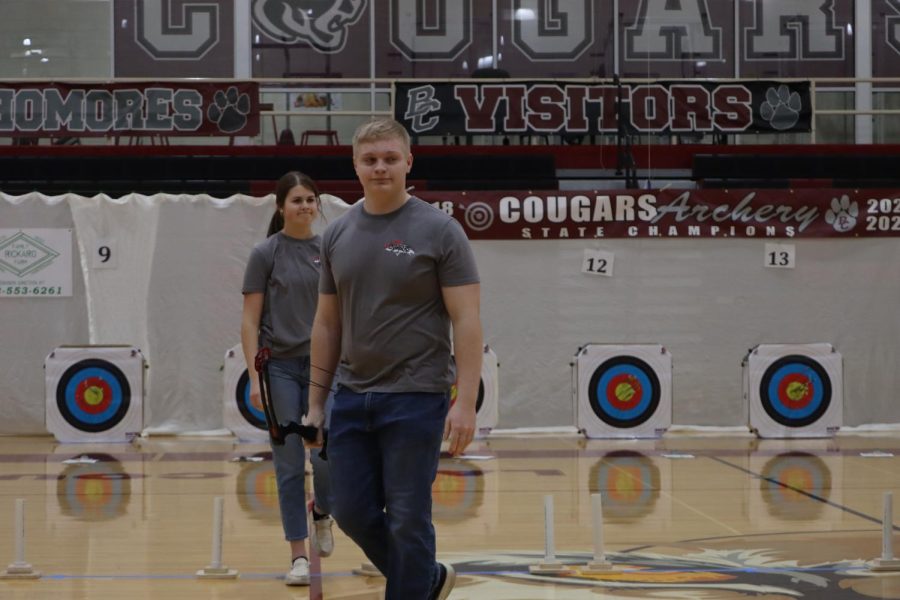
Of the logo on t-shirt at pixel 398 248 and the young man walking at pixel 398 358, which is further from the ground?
the logo on t-shirt at pixel 398 248

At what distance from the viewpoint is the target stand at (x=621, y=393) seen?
1061 centimetres

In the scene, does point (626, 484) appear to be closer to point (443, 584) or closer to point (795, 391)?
point (795, 391)

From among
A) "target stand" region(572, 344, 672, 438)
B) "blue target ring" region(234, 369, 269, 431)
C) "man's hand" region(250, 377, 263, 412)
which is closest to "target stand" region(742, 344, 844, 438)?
"target stand" region(572, 344, 672, 438)

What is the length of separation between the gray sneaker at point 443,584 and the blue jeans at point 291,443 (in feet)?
4.17

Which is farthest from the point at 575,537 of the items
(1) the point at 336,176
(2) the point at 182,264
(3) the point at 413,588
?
(1) the point at 336,176

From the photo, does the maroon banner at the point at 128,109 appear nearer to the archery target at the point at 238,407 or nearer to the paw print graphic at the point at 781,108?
the archery target at the point at 238,407

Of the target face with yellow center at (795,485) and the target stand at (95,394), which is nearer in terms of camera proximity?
the target face with yellow center at (795,485)

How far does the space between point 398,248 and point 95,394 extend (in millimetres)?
7496

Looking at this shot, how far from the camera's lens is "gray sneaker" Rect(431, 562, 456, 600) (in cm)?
353

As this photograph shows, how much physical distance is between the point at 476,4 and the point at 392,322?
1213cm

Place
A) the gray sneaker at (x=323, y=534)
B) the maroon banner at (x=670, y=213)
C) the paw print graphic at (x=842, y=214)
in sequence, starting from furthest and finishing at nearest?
the paw print graphic at (x=842, y=214)
the maroon banner at (x=670, y=213)
the gray sneaker at (x=323, y=534)

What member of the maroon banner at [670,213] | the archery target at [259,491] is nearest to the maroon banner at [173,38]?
the maroon banner at [670,213]

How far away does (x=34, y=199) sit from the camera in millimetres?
10648

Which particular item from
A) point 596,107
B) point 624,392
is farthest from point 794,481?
point 596,107
